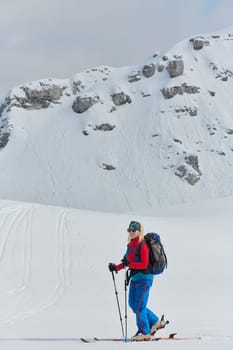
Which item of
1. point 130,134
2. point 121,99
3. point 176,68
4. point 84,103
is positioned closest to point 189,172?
point 130,134

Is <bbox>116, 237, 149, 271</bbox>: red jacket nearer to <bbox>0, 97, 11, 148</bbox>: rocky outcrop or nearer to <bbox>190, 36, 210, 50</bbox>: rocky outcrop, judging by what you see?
<bbox>0, 97, 11, 148</bbox>: rocky outcrop

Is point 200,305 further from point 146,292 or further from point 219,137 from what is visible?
point 219,137

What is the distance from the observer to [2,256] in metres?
16.1

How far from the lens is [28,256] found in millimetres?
16562

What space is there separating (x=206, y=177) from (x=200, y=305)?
278 ft

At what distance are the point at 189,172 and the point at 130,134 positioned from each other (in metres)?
18.8

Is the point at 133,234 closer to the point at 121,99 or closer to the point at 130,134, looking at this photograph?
the point at 130,134

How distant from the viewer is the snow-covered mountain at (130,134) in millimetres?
92625

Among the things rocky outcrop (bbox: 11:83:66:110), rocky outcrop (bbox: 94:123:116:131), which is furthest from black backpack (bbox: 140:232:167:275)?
rocky outcrop (bbox: 11:83:66:110)

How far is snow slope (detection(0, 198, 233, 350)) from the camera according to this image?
8.34 metres

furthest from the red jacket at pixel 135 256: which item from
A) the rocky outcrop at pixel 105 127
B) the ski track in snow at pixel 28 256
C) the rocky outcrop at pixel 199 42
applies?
the rocky outcrop at pixel 199 42

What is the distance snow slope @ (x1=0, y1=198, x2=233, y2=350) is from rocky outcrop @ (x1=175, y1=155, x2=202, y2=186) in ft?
217

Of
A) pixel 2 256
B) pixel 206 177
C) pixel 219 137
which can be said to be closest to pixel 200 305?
pixel 2 256

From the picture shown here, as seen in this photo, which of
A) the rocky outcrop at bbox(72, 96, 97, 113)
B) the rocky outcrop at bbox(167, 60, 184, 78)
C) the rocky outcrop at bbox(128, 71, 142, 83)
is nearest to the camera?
the rocky outcrop at bbox(72, 96, 97, 113)
